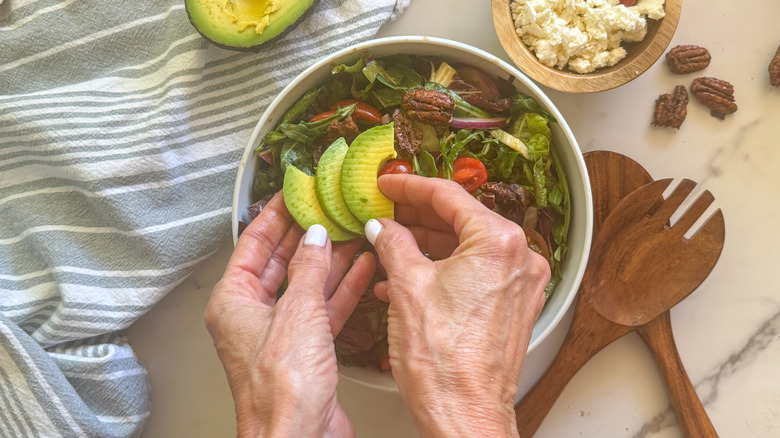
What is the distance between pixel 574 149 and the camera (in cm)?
118

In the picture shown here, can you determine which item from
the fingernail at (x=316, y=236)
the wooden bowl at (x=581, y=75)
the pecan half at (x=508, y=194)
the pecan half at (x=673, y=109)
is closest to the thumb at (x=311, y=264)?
the fingernail at (x=316, y=236)

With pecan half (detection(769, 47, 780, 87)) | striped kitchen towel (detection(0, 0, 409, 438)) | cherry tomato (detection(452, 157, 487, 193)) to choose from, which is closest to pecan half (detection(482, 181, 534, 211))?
cherry tomato (detection(452, 157, 487, 193))

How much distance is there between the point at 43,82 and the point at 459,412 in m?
1.22

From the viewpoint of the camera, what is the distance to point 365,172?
116 centimetres

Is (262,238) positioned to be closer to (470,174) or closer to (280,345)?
(280,345)

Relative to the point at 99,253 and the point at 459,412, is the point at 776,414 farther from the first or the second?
the point at 99,253

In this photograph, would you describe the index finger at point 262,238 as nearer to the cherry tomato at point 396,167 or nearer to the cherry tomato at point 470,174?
the cherry tomato at point 396,167

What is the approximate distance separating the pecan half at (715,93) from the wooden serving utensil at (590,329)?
24 centimetres

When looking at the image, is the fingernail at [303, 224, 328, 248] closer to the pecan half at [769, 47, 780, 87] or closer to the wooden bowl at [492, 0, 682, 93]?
the wooden bowl at [492, 0, 682, 93]

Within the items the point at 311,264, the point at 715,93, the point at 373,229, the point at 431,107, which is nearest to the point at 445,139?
the point at 431,107

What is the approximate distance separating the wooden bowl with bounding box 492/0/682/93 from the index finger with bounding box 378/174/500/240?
37 centimetres

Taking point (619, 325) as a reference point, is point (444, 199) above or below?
above

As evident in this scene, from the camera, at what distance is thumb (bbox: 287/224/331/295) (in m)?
1.01

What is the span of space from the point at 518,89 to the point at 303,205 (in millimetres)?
516
